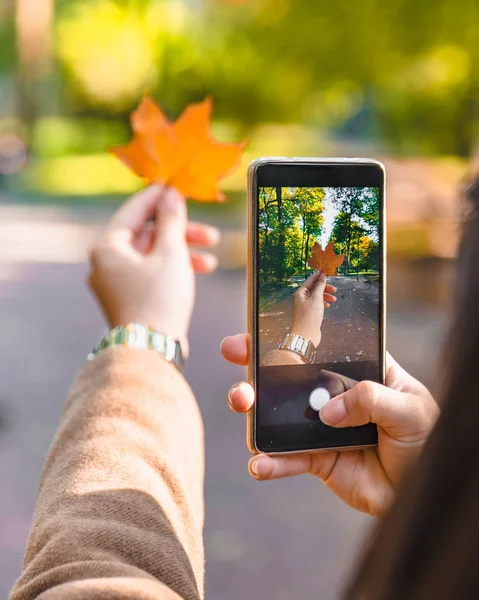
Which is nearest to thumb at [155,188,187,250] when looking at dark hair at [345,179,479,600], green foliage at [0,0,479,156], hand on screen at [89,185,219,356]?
hand on screen at [89,185,219,356]

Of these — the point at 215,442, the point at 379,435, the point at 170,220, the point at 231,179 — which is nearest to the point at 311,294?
the point at 379,435

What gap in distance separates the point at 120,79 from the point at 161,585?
17.5 metres

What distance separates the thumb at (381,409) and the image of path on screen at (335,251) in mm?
79

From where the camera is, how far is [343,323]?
1276mm

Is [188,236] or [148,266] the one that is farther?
[188,236]

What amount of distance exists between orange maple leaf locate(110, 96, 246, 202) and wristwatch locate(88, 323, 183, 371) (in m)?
0.33

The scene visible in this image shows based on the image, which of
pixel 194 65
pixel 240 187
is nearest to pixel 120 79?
pixel 194 65

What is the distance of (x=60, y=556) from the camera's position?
89cm

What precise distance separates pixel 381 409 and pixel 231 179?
17264 millimetres

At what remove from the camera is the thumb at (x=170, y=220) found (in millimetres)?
1440

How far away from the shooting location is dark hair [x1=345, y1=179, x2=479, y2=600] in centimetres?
51

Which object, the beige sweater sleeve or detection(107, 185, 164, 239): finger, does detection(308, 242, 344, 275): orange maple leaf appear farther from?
detection(107, 185, 164, 239): finger

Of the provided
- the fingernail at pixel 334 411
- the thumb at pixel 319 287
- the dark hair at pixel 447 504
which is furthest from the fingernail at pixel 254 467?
the dark hair at pixel 447 504

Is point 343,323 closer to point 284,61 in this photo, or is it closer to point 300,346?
point 300,346
